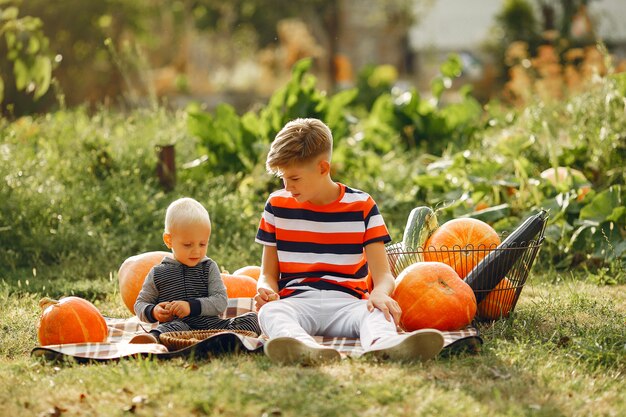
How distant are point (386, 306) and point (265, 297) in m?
0.57

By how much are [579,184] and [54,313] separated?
406 cm

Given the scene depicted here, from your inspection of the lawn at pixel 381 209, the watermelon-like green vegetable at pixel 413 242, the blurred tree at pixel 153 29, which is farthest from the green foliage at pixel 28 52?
the blurred tree at pixel 153 29

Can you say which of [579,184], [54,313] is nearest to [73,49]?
[579,184]

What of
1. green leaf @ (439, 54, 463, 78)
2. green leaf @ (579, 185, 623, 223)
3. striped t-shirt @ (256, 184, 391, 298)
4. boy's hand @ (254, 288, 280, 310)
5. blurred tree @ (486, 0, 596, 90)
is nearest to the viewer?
boy's hand @ (254, 288, 280, 310)

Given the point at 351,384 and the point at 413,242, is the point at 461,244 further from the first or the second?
the point at 351,384

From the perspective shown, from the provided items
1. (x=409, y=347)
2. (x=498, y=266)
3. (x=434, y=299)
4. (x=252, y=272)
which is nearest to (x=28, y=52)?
(x=252, y=272)

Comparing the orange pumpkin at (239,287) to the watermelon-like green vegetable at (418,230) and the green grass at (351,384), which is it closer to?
the watermelon-like green vegetable at (418,230)

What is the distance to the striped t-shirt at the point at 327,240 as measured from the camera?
4395 mm

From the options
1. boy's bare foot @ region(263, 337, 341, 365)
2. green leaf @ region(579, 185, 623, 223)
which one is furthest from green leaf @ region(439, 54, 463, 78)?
boy's bare foot @ region(263, 337, 341, 365)

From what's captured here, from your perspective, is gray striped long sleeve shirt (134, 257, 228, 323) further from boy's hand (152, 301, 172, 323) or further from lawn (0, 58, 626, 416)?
lawn (0, 58, 626, 416)

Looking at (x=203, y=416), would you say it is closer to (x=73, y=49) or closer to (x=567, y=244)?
(x=567, y=244)

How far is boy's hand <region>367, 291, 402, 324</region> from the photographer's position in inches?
161

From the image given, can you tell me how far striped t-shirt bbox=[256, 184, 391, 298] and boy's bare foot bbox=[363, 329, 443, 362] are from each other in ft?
2.15

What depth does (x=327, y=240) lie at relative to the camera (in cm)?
441
